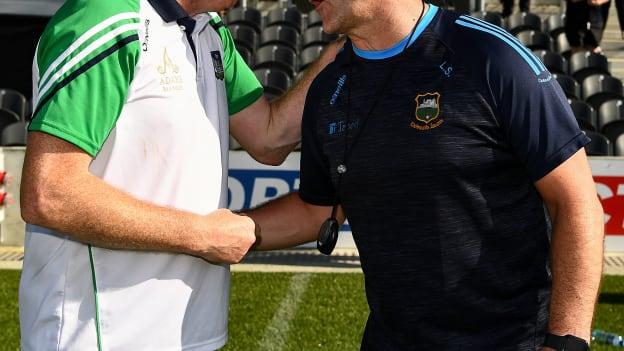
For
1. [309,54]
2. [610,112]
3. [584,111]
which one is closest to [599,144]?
[584,111]

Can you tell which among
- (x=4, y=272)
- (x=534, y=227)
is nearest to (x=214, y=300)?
(x=534, y=227)

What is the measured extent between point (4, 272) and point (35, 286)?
21.7ft

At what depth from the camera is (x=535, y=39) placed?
51.6 feet

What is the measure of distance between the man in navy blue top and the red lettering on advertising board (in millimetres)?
7632

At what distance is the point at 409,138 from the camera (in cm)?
266

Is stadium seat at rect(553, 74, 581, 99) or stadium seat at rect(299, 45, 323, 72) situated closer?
stadium seat at rect(553, 74, 581, 99)

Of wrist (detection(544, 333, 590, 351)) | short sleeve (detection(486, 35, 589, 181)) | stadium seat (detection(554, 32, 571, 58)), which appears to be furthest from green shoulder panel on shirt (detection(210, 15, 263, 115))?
stadium seat (detection(554, 32, 571, 58))

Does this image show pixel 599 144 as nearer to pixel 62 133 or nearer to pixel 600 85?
pixel 600 85

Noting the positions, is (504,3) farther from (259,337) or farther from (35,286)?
(35,286)

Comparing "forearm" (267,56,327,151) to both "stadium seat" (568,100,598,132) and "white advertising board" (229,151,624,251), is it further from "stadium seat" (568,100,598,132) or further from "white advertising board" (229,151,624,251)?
"stadium seat" (568,100,598,132)

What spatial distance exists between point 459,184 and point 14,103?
37.9ft

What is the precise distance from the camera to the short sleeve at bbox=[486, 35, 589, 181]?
2494 millimetres

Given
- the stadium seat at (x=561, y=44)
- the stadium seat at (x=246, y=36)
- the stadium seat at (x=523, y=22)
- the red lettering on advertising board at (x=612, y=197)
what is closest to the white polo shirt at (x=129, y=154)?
the red lettering on advertising board at (x=612, y=197)

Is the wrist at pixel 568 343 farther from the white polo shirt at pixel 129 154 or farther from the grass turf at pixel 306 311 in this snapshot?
the grass turf at pixel 306 311
